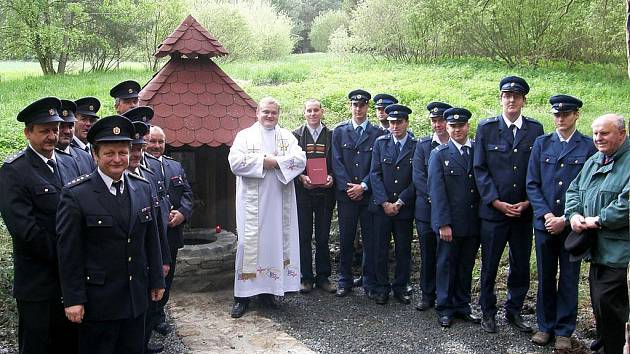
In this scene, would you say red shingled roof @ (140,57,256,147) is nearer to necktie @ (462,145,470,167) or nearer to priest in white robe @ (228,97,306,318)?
priest in white robe @ (228,97,306,318)

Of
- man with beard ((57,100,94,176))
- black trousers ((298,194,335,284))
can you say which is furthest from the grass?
man with beard ((57,100,94,176))

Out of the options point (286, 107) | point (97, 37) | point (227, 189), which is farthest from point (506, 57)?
point (227, 189)

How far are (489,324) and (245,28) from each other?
21732mm

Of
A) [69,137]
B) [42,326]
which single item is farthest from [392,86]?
[42,326]

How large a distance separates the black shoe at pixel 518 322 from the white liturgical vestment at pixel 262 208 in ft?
7.02

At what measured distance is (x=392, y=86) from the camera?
1683 cm

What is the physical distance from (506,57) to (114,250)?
751 inches

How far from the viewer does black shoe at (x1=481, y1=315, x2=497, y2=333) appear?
575cm

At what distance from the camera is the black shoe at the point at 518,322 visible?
5.73m

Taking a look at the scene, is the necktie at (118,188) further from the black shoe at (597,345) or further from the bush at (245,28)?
the bush at (245,28)

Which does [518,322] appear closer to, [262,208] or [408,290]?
[408,290]

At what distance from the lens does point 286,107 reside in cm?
1402

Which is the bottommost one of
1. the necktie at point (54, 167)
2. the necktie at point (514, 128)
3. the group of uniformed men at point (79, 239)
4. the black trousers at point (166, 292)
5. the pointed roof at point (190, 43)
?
the black trousers at point (166, 292)

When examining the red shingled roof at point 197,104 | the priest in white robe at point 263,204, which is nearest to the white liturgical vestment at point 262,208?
the priest in white robe at point 263,204
